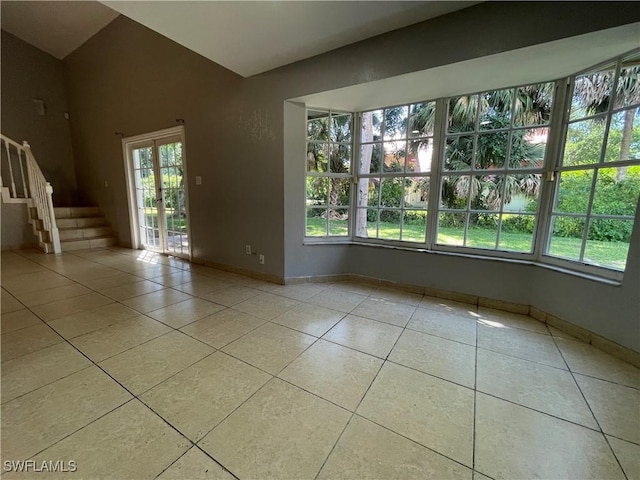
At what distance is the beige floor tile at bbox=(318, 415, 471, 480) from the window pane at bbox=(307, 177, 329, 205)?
2.37m

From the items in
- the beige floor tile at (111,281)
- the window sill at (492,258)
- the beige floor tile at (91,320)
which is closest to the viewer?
the window sill at (492,258)

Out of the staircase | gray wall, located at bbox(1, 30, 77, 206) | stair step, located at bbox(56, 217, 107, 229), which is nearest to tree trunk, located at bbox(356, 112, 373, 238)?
the staircase

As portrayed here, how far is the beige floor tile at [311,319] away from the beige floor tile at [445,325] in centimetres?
65

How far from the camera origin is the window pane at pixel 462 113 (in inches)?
99.0

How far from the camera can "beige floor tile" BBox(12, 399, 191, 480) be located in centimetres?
101

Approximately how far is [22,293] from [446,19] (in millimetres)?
4684

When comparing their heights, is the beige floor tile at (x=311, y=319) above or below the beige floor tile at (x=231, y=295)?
below

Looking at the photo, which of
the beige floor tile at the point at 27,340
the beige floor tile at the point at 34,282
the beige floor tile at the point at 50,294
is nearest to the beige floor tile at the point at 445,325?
the beige floor tile at the point at 27,340

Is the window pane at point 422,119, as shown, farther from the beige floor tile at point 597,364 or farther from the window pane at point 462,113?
the beige floor tile at point 597,364

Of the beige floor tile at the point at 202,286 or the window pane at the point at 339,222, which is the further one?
the window pane at the point at 339,222

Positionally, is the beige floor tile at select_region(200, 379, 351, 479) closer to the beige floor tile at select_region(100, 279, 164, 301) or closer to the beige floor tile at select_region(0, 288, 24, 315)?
the beige floor tile at select_region(100, 279, 164, 301)

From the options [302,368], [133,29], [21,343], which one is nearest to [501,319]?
[302,368]

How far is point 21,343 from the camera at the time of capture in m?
1.84

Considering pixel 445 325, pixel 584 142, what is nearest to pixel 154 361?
pixel 445 325
